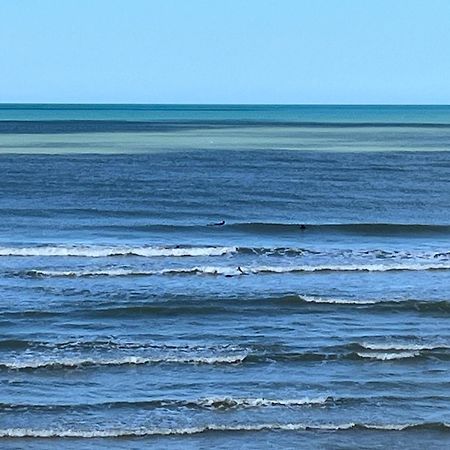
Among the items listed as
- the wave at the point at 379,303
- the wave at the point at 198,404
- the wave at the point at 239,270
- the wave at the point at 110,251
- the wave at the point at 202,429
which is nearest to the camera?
the wave at the point at 202,429

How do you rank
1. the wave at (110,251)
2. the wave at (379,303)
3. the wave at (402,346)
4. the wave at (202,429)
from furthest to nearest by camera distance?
the wave at (110,251)
the wave at (379,303)
the wave at (402,346)
the wave at (202,429)

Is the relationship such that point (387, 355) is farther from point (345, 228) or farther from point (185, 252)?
point (345, 228)

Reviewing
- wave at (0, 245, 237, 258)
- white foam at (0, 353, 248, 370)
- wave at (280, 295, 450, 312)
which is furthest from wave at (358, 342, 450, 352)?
wave at (0, 245, 237, 258)

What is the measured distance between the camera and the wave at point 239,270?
27156 mm

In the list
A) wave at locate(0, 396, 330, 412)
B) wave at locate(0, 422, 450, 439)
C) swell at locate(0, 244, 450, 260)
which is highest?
swell at locate(0, 244, 450, 260)

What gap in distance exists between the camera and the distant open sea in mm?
16062

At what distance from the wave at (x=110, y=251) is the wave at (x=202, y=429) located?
47.9 feet

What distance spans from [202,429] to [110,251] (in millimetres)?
15257

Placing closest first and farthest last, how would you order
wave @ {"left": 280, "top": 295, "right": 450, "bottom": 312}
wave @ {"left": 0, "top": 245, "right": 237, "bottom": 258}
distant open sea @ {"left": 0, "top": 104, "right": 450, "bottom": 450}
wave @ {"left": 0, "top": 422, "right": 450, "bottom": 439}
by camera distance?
wave @ {"left": 0, "top": 422, "right": 450, "bottom": 439} → distant open sea @ {"left": 0, "top": 104, "right": 450, "bottom": 450} → wave @ {"left": 280, "top": 295, "right": 450, "bottom": 312} → wave @ {"left": 0, "top": 245, "right": 237, "bottom": 258}

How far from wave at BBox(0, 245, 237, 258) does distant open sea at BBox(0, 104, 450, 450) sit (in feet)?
0.27

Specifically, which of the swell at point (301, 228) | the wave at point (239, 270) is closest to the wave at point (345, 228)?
the swell at point (301, 228)

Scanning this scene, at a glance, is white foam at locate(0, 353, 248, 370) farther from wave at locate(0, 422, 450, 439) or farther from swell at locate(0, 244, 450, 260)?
swell at locate(0, 244, 450, 260)

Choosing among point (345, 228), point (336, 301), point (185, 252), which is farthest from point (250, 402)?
point (345, 228)

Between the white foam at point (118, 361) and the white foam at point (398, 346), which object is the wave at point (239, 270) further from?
the white foam at point (118, 361)
